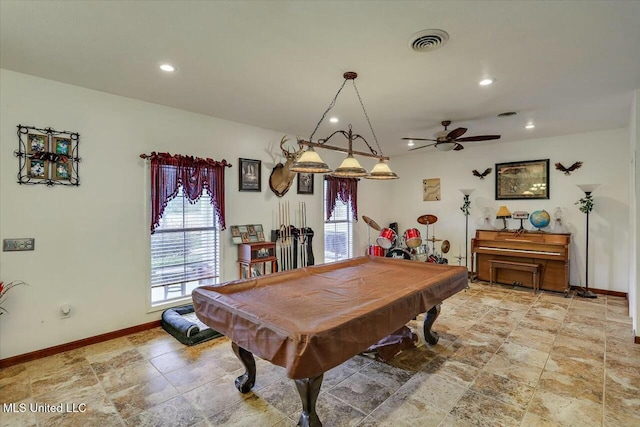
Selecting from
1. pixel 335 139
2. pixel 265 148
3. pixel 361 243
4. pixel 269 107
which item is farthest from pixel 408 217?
pixel 269 107

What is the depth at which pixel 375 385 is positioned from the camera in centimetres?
253

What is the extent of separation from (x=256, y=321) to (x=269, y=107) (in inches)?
114

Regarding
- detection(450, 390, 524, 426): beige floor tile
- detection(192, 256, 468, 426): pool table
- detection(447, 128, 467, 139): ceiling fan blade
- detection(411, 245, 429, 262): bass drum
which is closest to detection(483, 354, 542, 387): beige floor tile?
detection(450, 390, 524, 426): beige floor tile

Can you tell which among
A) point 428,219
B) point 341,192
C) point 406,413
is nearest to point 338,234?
point 341,192

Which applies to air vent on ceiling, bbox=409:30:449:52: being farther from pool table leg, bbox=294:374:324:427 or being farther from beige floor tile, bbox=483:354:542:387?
beige floor tile, bbox=483:354:542:387

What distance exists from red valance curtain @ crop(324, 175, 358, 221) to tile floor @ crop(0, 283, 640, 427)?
3256 mm

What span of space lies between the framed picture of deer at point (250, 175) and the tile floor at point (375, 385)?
226 centimetres

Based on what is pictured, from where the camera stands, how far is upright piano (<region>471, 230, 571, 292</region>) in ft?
16.7

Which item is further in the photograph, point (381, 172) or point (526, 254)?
point (526, 254)

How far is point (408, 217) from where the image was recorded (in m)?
7.38

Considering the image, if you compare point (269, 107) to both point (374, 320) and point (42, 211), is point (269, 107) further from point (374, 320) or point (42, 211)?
point (374, 320)

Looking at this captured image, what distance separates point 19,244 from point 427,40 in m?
4.08

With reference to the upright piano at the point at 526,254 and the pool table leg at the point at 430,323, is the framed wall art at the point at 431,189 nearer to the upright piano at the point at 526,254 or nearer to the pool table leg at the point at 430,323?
the upright piano at the point at 526,254

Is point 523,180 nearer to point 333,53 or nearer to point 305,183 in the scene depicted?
point 305,183
